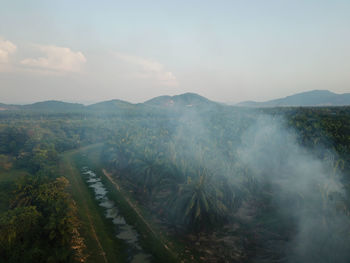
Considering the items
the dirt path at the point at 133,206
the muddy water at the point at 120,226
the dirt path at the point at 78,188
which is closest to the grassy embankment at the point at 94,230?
the dirt path at the point at 78,188

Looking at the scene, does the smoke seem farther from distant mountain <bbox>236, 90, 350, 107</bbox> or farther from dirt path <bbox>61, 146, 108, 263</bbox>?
distant mountain <bbox>236, 90, 350, 107</bbox>

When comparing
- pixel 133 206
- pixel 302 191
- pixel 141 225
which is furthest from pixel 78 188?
pixel 302 191

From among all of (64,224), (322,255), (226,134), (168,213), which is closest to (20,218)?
(64,224)

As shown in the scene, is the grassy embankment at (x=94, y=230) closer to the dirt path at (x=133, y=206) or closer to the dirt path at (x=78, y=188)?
the dirt path at (x=78, y=188)

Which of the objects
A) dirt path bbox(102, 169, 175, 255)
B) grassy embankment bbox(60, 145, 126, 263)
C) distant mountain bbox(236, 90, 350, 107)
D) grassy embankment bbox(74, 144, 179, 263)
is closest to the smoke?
grassy embankment bbox(74, 144, 179, 263)

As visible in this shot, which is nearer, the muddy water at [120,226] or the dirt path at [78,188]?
the muddy water at [120,226]

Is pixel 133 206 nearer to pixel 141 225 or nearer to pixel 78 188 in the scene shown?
pixel 141 225

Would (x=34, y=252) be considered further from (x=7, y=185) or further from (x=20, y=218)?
(x=7, y=185)
